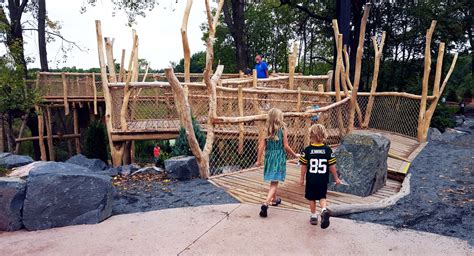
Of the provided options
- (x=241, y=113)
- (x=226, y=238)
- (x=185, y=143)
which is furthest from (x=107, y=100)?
(x=226, y=238)

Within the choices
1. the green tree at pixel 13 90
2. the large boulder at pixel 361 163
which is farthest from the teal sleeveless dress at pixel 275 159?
the green tree at pixel 13 90

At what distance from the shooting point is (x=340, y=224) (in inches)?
147

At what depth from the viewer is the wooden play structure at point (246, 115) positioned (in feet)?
18.1

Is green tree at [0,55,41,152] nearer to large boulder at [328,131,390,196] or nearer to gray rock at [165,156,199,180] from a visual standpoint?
gray rock at [165,156,199,180]

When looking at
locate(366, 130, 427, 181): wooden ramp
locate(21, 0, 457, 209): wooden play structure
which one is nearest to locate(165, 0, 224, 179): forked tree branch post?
locate(21, 0, 457, 209): wooden play structure

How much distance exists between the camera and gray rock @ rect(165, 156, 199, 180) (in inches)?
227

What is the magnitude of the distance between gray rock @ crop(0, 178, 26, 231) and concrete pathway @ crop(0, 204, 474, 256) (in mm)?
124

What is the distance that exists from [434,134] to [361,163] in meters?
7.56

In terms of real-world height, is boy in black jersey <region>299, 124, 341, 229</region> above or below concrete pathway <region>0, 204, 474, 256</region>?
above

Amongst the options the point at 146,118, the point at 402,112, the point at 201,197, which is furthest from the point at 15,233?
the point at 402,112

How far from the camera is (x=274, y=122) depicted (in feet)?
12.8

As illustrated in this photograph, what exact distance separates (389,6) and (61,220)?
18659 millimetres

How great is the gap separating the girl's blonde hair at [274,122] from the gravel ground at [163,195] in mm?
1180

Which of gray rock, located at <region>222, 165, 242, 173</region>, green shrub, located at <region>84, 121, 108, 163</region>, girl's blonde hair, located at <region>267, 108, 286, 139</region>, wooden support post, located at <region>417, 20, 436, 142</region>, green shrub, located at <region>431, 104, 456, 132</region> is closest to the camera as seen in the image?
girl's blonde hair, located at <region>267, 108, 286, 139</region>
